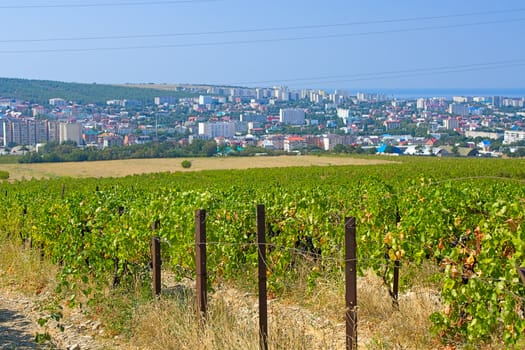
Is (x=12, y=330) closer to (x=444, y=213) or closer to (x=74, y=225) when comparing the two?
(x=74, y=225)

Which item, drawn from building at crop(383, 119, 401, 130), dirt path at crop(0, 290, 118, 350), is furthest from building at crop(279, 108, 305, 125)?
dirt path at crop(0, 290, 118, 350)

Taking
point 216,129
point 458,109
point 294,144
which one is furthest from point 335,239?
point 458,109

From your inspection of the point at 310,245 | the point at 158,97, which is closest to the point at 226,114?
the point at 158,97

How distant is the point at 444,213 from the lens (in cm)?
570

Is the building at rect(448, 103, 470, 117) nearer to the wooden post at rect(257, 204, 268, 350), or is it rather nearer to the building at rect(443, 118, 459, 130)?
the building at rect(443, 118, 459, 130)

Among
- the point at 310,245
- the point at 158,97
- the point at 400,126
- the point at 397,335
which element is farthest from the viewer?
the point at 158,97

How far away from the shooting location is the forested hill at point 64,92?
543 feet

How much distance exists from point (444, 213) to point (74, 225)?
4.36 m

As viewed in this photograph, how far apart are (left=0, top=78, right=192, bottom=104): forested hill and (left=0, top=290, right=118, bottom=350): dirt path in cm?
16380

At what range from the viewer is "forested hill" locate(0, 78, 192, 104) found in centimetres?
16562

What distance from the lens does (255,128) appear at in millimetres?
151625

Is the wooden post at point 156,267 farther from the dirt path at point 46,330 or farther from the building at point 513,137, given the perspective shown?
the building at point 513,137

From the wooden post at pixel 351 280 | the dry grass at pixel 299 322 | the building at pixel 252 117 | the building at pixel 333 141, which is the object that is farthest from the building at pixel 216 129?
the wooden post at pixel 351 280

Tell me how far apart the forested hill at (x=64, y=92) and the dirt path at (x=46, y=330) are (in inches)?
6449
